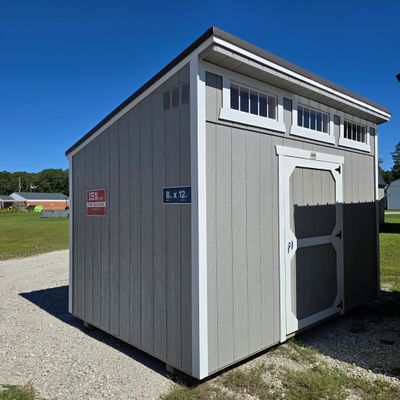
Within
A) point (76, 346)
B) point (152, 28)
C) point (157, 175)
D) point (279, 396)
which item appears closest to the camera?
point (279, 396)

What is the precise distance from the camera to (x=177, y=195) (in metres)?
3.02

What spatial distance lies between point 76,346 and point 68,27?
5792 mm

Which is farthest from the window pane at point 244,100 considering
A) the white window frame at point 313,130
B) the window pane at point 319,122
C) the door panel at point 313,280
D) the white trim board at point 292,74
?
the door panel at point 313,280

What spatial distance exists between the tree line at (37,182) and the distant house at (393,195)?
75805 millimetres

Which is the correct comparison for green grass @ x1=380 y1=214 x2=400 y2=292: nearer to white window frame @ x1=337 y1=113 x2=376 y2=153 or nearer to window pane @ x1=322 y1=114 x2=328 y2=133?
white window frame @ x1=337 y1=113 x2=376 y2=153

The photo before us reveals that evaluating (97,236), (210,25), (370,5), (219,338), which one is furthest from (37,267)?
(370,5)

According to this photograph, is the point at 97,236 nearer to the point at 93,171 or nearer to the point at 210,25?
the point at 93,171

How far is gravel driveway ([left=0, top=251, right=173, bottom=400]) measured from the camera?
9.27 feet

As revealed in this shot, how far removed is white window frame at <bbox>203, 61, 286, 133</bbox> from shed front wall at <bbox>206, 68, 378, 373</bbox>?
0.05m

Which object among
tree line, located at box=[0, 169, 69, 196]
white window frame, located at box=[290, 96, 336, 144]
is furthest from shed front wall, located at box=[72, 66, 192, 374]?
tree line, located at box=[0, 169, 69, 196]

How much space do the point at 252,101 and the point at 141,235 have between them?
5.79 ft

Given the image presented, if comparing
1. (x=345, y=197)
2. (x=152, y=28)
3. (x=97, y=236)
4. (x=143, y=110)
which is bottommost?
(x=97, y=236)

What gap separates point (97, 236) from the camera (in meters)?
4.15

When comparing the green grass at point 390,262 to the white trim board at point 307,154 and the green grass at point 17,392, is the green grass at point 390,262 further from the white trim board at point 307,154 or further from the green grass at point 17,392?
the green grass at point 17,392
